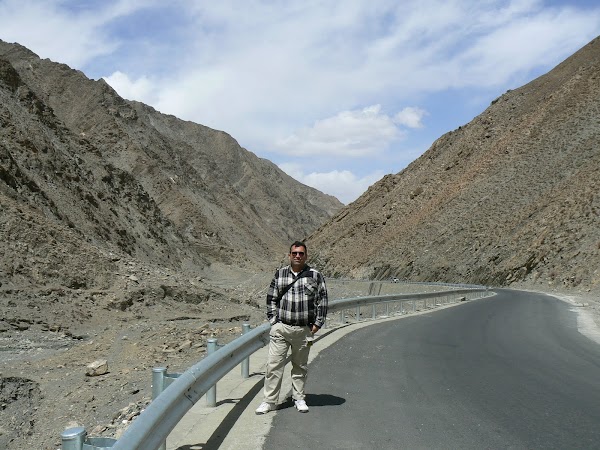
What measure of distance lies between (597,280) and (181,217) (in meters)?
52.4

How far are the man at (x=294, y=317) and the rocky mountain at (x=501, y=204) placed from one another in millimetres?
40930

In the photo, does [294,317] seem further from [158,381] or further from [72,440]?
[72,440]

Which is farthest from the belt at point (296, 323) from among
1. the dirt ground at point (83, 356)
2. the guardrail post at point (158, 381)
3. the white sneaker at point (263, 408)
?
the dirt ground at point (83, 356)

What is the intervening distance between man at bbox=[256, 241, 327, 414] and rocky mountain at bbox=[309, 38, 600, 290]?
40930mm

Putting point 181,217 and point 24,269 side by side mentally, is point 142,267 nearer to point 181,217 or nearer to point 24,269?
point 24,269

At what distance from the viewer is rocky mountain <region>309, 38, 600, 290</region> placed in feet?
173

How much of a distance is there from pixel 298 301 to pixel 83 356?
791 centimetres

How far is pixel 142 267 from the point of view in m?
25.5

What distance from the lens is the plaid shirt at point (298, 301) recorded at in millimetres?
6395

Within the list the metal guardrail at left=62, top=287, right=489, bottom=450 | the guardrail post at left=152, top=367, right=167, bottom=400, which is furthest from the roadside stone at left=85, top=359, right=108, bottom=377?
the guardrail post at left=152, top=367, right=167, bottom=400

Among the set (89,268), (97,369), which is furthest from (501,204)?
(97,369)

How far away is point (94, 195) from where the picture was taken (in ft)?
133

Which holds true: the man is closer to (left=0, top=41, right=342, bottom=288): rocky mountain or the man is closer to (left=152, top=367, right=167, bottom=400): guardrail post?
(left=152, top=367, right=167, bottom=400): guardrail post

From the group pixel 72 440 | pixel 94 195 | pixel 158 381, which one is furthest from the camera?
pixel 94 195
